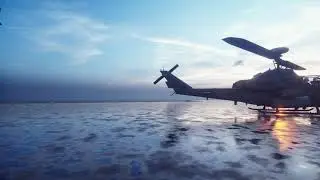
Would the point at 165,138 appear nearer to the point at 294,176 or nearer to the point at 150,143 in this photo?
the point at 150,143

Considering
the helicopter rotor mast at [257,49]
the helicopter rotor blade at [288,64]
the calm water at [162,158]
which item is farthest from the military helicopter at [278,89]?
the calm water at [162,158]

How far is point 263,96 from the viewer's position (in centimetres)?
3481

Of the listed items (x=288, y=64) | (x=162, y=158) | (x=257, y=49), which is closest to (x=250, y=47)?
(x=257, y=49)

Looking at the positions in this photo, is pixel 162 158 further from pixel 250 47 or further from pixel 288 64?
pixel 288 64

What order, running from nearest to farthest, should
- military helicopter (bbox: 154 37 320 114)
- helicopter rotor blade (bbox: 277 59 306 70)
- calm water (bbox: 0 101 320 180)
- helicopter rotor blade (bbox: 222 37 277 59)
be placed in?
1. calm water (bbox: 0 101 320 180)
2. helicopter rotor blade (bbox: 222 37 277 59)
3. helicopter rotor blade (bbox: 277 59 306 70)
4. military helicopter (bbox: 154 37 320 114)

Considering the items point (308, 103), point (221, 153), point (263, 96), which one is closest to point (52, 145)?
point (221, 153)

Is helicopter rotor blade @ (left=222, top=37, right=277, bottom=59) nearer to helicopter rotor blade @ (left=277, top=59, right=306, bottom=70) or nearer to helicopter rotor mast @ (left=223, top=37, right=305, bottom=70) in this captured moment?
helicopter rotor mast @ (left=223, top=37, right=305, bottom=70)

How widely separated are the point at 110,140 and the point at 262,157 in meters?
8.30

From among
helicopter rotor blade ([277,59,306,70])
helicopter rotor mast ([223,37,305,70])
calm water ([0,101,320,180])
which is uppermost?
helicopter rotor mast ([223,37,305,70])

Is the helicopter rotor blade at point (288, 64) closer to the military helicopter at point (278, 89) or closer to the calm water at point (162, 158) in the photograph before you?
the military helicopter at point (278, 89)

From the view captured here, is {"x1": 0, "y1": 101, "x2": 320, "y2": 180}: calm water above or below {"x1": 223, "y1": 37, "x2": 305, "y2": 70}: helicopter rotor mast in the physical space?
below

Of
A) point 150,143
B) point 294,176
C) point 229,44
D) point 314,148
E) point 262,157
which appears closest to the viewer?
point 294,176

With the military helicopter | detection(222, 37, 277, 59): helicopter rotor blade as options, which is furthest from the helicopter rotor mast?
the military helicopter

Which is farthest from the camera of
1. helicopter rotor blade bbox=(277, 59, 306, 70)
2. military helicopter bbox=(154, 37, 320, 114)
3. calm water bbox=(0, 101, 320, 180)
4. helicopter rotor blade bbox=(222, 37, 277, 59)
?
military helicopter bbox=(154, 37, 320, 114)
